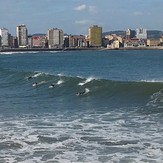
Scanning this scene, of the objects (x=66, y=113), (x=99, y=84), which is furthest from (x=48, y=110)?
(x=99, y=84)

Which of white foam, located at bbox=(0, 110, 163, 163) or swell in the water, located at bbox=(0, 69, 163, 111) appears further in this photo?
swell in the water, located at bbox=(0, 69, 163, 111)

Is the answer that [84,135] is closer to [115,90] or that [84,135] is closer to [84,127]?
[84,127]

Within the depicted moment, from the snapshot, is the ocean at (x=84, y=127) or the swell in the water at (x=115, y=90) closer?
the ocean at (x=84, y=127)

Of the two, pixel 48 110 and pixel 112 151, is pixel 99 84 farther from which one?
pixel 112 151

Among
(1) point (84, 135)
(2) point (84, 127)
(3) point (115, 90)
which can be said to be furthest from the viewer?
(3) point (115, 90)

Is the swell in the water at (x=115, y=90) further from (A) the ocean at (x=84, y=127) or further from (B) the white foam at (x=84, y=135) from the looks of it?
(B) the white foam at (x=84, y=135)

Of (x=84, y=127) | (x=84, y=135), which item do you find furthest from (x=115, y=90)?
(x=84, y=135)

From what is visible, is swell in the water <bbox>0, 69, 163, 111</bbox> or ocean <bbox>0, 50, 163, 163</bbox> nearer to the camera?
ocean <bbox>0, 50, 163, 163</bbox>

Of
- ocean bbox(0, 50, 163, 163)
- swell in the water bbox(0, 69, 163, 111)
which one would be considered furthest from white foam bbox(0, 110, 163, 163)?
swell in the water bbox(0, 69, 163, 111)

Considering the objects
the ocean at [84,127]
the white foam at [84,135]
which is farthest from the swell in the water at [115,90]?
the white foam at [84,135]

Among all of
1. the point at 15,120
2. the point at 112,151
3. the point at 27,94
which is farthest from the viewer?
the point at 27,94

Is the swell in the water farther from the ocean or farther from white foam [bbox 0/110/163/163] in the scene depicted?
white foam [bbox 0/110/163/163]

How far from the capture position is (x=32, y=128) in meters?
17.8

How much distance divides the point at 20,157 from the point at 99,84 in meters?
22.2
